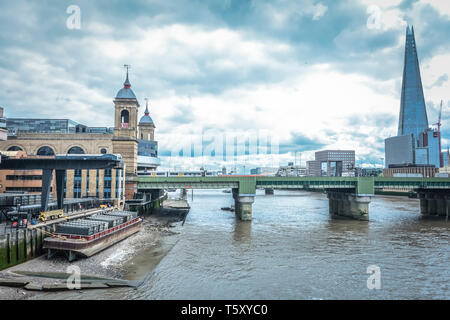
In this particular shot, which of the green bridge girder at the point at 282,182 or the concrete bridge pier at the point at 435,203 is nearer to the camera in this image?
the green bridge girder at the point at 282,182

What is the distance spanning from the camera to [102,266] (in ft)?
104

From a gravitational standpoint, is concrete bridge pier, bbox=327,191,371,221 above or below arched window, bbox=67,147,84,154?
below

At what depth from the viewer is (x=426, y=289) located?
26.7 m

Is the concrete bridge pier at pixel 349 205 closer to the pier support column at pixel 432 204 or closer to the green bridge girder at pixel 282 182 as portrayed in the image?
the green bridge girder at pixel 282 182

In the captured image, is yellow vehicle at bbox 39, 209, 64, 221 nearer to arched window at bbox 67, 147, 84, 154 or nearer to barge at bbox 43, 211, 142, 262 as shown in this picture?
barge at bbox 43, 211, 142, 262

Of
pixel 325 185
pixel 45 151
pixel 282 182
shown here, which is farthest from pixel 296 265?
pixel 45 151

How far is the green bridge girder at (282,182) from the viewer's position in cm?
7056

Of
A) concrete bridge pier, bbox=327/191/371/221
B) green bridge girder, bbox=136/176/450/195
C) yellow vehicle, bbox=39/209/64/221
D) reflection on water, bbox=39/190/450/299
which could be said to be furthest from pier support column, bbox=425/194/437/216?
yellow vehicle, bbox=39/209/64/221

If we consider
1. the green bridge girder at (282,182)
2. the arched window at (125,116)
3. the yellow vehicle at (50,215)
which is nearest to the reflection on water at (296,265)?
the green bridge girder at (282,182)

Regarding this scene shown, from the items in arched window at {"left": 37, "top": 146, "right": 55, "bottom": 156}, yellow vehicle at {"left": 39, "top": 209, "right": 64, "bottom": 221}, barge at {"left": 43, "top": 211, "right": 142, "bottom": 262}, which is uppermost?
arched window at {"left": 37, "top": 146, "right": 55, "bottom": 156}

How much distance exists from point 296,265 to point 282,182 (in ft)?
142

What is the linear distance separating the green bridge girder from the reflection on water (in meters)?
15.8

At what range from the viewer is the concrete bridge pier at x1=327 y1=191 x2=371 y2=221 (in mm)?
70625
